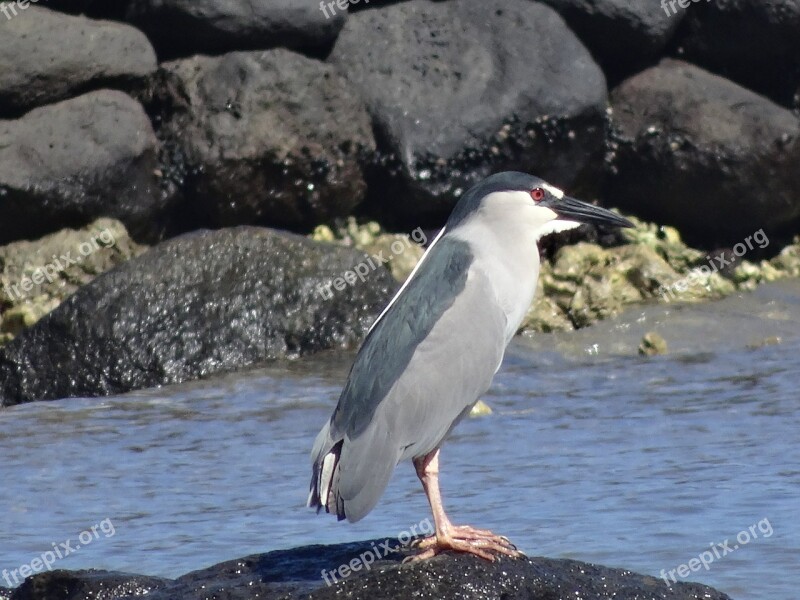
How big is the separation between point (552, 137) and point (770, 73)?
115 inches

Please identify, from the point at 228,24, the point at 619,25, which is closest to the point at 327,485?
the point at 228,24

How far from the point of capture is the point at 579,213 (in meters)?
5.69

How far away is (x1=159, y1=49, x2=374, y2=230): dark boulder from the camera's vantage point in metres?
12.2

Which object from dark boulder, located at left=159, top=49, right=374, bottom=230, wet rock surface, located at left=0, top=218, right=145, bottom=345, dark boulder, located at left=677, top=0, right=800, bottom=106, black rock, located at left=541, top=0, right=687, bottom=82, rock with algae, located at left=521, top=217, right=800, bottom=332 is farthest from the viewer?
dark boulder, located at left=677, top=0, right=800, bottom=106

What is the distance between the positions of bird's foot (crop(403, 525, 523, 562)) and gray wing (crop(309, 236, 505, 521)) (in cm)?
24

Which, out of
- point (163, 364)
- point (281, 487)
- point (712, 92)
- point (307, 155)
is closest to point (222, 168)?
point (307, 155)

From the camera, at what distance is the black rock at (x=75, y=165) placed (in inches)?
464

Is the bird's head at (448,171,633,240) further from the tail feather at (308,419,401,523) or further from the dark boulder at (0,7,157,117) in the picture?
the dark boulder at (0,7,157,117)

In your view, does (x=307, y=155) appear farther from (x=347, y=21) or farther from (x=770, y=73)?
(x=770, y=73)

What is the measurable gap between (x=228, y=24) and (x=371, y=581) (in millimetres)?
8634

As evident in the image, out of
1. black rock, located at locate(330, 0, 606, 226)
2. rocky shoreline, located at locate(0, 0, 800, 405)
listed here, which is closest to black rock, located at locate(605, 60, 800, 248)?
rocky shoreline, located at locate(0, 0, 800, 405)

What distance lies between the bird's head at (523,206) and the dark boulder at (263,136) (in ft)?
22.2

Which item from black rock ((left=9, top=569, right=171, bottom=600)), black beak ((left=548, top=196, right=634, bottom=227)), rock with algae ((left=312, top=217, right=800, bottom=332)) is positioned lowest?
rock with algae ((left=312, top=217, right=800, bottom=332))

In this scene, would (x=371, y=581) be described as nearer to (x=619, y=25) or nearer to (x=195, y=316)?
(x=195, y=316)
